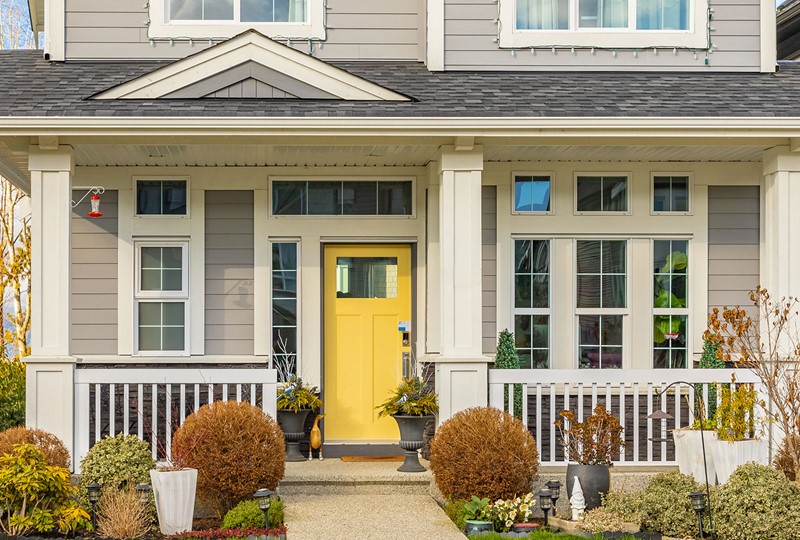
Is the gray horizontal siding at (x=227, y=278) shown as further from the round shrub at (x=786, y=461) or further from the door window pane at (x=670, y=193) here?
the round shrub at (x=786, y=461)

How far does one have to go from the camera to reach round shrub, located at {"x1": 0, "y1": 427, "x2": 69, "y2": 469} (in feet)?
24.8

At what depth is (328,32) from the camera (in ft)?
33.6

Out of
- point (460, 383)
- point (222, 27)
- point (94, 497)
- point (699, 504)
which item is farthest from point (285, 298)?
point (699, 504)

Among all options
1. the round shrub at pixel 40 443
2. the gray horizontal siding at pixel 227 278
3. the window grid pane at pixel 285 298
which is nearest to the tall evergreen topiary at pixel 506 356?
the window grid pane at pixel 285 298

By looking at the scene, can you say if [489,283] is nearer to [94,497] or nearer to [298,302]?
[298,302]

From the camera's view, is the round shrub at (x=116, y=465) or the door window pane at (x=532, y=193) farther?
the door window pane at (x=532, y=193)

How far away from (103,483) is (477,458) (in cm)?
276

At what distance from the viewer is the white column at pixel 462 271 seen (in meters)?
8.63

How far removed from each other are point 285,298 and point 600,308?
3089 millimetres

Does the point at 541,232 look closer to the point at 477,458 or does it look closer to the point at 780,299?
the point at 780,299

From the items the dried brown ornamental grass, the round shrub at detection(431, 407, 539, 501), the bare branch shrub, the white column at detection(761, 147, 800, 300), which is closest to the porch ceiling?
the white column at detection(761, 147, 800, 300)

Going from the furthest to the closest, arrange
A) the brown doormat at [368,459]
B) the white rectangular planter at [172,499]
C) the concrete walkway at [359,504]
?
the brown doormat at [368,459] < the concrete walkway at [359,504] < the white rectangular planter at [172,499]

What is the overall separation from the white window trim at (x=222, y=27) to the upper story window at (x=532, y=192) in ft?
7.98

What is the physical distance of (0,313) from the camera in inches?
734
